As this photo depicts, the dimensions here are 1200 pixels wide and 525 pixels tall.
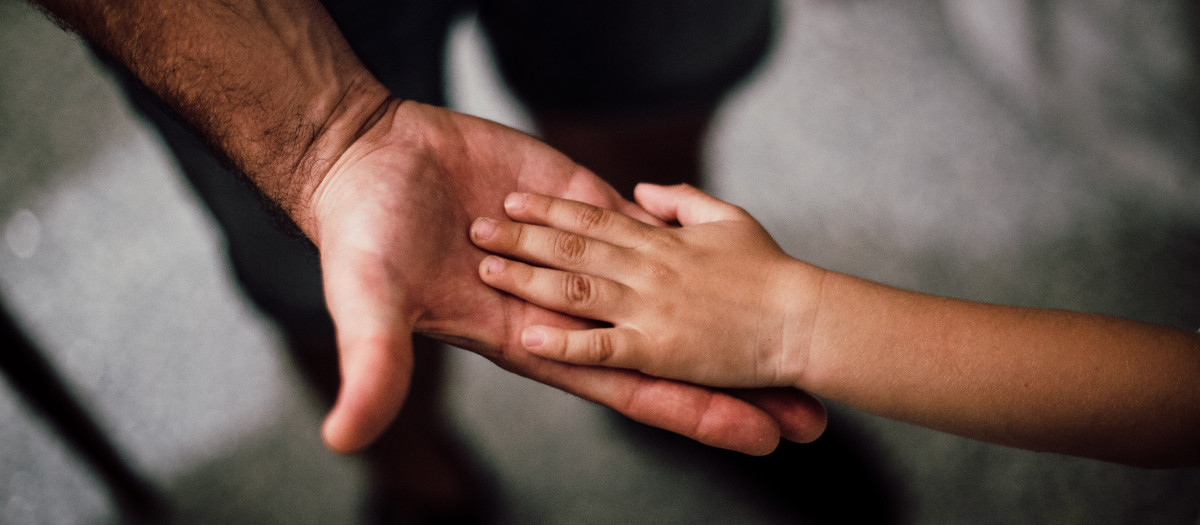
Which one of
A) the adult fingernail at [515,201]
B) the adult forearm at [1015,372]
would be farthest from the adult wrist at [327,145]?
the adult forearm at [1015,372]

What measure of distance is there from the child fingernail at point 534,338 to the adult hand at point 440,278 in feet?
0.12

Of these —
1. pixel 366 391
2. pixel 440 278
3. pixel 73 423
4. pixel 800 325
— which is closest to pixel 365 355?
pixel 366 391

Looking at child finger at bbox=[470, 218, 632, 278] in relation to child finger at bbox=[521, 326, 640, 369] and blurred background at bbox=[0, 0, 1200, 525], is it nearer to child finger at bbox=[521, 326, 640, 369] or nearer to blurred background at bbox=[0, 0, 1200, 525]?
child finger at bbox=[521, 326, 640, 369]

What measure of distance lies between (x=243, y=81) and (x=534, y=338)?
1.40 ft

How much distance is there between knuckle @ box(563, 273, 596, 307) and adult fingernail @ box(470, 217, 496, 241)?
0.08 metres

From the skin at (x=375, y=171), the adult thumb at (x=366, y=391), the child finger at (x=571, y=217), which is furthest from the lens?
the child finger at (x=571, y=217)

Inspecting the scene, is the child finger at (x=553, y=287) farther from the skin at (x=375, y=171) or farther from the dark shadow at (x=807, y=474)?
the dark shadow at (x=807, y=474)

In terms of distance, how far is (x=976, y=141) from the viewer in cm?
98

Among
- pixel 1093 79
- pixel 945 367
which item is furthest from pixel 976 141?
pixel 945 367

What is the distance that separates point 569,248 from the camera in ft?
1.82

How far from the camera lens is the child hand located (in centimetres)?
53

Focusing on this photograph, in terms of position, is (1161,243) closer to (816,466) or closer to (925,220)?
(925,220)

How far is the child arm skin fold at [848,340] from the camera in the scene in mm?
522

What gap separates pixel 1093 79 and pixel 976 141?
24 centimetres
